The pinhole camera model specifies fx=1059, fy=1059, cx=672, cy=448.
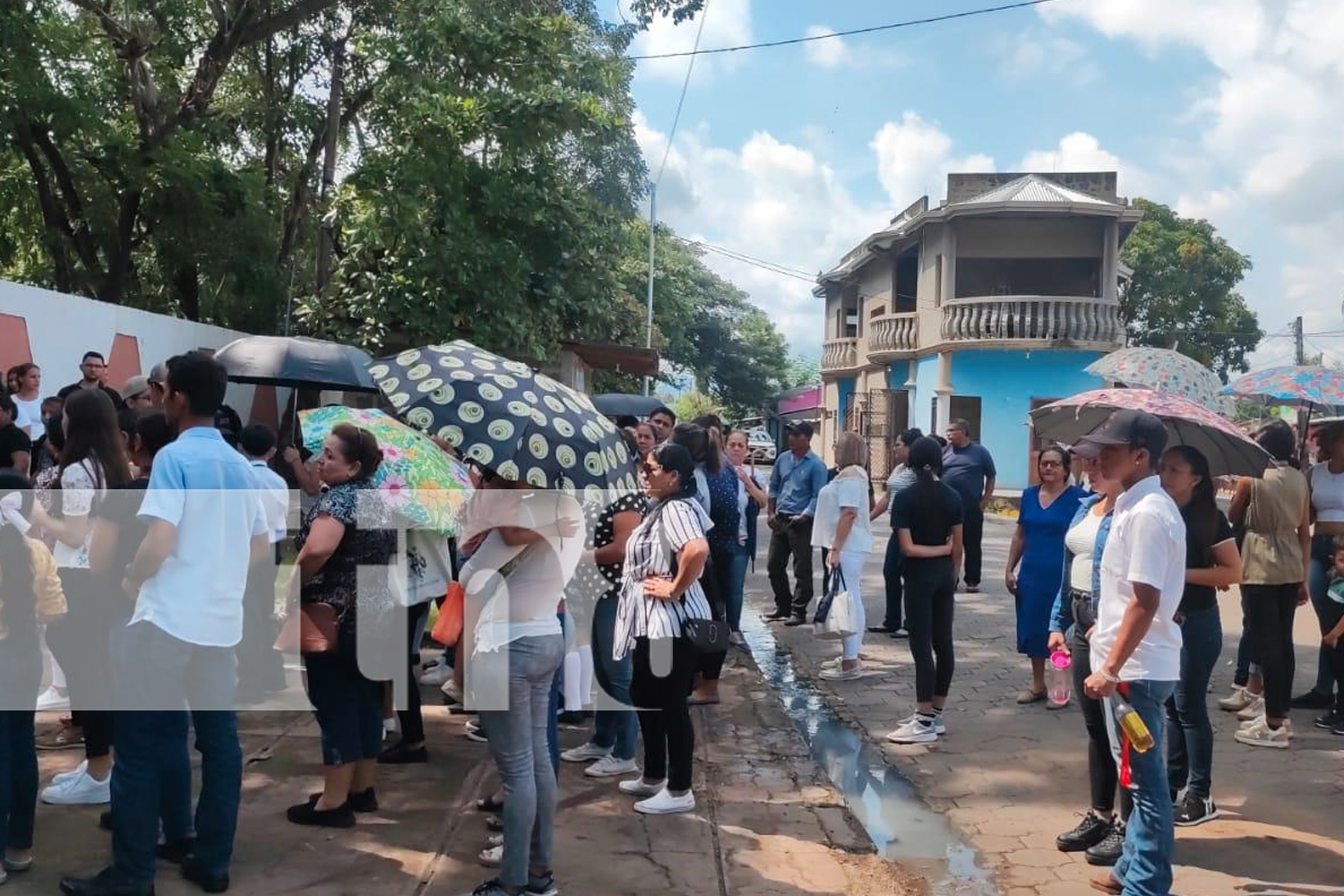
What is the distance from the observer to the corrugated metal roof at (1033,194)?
83.1 ft

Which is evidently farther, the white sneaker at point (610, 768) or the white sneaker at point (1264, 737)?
the white sneaker at point (1264, 737)

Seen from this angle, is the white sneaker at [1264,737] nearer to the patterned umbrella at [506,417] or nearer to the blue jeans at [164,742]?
the patterned umbrella at [506,417]

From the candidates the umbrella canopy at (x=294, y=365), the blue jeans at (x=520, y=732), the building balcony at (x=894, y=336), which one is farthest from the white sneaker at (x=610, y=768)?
the building balcony at (x=894, y=336)

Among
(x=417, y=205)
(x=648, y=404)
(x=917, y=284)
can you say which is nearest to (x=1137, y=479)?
(x=648, y=404)

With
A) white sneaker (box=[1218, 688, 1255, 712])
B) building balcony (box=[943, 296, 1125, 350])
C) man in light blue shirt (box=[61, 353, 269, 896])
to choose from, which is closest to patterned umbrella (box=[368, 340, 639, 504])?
man in light blue shirt (box=[61, 353, 269, 896])

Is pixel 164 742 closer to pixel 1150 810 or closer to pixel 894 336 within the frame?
pixel 1150 810

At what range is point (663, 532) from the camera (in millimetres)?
4660

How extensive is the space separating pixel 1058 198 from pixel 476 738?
23549 mm

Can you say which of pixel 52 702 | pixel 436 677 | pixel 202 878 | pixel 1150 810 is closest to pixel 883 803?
pixel 1150 810

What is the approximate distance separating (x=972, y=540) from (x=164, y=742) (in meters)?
8.92

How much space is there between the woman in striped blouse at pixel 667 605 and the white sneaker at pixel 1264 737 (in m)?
3.41

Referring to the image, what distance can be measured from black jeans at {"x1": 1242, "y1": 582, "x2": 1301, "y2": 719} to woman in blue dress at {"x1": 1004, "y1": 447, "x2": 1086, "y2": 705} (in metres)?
1.06

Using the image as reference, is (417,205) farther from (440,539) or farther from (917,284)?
(917,284)

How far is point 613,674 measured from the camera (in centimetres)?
525
